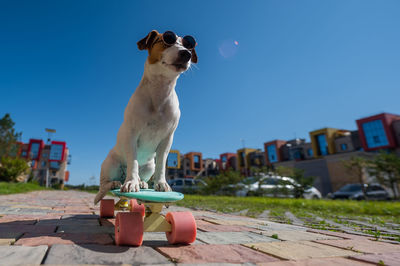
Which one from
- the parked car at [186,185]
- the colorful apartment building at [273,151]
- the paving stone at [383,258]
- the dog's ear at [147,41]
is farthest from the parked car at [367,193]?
the colorful apartment building at [273,151]

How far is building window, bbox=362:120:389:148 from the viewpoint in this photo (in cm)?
2257

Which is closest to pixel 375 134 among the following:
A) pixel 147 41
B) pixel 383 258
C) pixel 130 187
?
pixel 383 258

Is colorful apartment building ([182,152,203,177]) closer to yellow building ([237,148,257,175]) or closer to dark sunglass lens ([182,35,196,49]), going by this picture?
yellow building ([237,148,257,175])

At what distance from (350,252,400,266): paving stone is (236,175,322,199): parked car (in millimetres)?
9410

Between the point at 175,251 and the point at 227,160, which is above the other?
the point at 227,160

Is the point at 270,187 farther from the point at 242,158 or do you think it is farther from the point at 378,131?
the point at 242,158

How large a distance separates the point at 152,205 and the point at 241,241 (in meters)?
0.75

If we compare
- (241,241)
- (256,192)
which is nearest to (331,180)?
(256,192)

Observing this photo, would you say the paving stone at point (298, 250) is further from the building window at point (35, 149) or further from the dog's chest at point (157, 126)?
the building window at point (35, 149)

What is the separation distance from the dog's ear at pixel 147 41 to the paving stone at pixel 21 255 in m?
1.63

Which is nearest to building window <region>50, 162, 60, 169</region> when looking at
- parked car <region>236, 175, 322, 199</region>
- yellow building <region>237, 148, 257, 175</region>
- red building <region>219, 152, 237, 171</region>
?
red building <region>219, 152, 237, 171</region>

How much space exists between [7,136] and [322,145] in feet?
113

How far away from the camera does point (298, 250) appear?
59.4 inches

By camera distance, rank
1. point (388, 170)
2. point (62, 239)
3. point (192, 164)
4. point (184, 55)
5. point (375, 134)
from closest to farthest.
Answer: point (62, 239), point (184, 55), point (388, 170), point (375, 134), point (192, 164)
